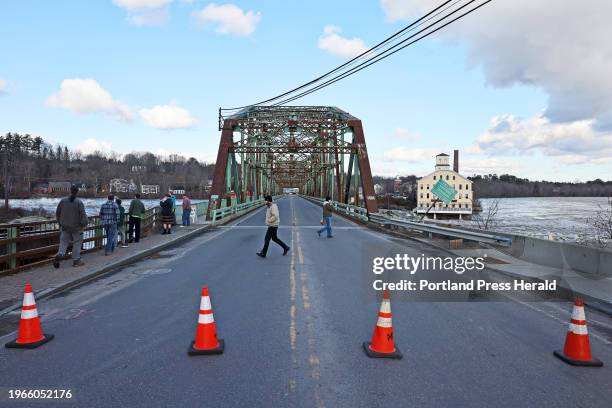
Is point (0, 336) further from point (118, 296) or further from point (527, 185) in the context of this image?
point (527, 185)

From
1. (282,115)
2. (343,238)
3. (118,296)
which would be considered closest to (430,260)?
(343,238)

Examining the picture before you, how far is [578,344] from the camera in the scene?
4406 millimetres

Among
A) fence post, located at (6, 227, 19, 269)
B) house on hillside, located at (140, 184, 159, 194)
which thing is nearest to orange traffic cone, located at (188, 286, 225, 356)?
fence post, located at (6, 227, 19, 269)

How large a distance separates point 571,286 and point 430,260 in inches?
168

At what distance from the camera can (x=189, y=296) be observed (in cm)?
714

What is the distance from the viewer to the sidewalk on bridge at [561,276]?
21.8 feet

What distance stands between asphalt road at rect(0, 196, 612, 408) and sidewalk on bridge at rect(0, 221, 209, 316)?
1.34ft

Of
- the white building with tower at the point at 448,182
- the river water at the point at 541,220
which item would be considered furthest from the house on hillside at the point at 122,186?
the white building with tower at the point at 448,182

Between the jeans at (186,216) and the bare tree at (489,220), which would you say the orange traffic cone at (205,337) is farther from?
the bare tree at (489,220)

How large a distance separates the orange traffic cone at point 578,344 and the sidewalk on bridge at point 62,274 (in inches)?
303

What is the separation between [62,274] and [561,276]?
10.5m

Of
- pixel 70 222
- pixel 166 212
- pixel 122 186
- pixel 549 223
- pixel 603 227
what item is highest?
pixel 122 186

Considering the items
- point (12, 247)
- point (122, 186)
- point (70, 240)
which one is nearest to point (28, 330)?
point (70, 240)

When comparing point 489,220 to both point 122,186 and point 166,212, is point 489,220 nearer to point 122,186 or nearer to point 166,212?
point 166,212
